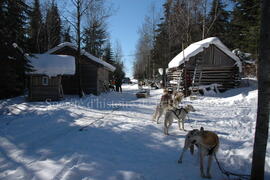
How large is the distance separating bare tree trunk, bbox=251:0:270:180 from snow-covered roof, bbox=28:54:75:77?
46.2ft

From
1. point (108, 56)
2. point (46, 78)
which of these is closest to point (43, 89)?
point (46, 78)

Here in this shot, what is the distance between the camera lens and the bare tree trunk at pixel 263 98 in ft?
9.94

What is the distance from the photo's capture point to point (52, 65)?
47.5 feet

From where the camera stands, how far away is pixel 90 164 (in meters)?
3.90

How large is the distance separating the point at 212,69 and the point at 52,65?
50.3ft

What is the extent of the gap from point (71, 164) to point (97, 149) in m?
0.95

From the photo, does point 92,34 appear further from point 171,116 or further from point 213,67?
point 171,116

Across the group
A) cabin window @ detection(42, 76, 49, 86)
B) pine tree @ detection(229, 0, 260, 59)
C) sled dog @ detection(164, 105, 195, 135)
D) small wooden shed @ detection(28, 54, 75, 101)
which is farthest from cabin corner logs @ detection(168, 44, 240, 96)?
cabin window @ detection(42, 76, 49, 86)

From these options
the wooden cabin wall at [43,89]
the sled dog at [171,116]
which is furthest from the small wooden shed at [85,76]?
the sled dog at [171,116]

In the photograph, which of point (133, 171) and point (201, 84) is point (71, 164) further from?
point (201, 84)

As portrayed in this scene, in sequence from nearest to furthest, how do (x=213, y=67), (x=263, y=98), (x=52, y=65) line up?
(x=263, y=98)
(x=52, y=65)
(x=213, y=67)

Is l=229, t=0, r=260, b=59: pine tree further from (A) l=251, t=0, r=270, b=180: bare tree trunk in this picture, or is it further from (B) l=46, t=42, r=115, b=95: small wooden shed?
(B) l=46, t=42, r=115, b=95: small wooden shed

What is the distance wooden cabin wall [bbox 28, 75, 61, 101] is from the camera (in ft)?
46.9

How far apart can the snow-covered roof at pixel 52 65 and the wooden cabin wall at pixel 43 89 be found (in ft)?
2.26
